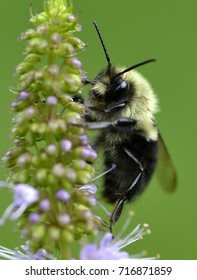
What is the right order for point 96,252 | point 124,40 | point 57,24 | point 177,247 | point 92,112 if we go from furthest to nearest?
point 124,40 < point 177,247 < point 92,112 < point 57,24 < point 96,252

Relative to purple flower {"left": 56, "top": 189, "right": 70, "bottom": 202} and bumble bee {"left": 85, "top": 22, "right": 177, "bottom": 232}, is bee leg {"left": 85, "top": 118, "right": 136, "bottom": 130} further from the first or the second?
purple flower {"left": 56, "top": 189, "right": 70, "bottom": 202}

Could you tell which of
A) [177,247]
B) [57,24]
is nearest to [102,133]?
[57,24]

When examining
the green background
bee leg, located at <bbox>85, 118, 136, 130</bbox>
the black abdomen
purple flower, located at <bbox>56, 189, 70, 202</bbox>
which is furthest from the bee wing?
purple flower, located at <bbox>56, 189, 70, 202</bbox>

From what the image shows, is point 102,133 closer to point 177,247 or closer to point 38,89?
point 38,89

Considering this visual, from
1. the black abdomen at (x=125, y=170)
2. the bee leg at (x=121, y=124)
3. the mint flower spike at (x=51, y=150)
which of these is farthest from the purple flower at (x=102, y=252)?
the black abdomen at (x=125, y=170)

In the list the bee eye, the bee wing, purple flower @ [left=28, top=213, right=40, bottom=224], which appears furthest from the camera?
the bee wing

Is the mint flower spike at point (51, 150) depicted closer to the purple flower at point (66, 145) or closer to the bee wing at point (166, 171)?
the purple flower at point (66, 145)
